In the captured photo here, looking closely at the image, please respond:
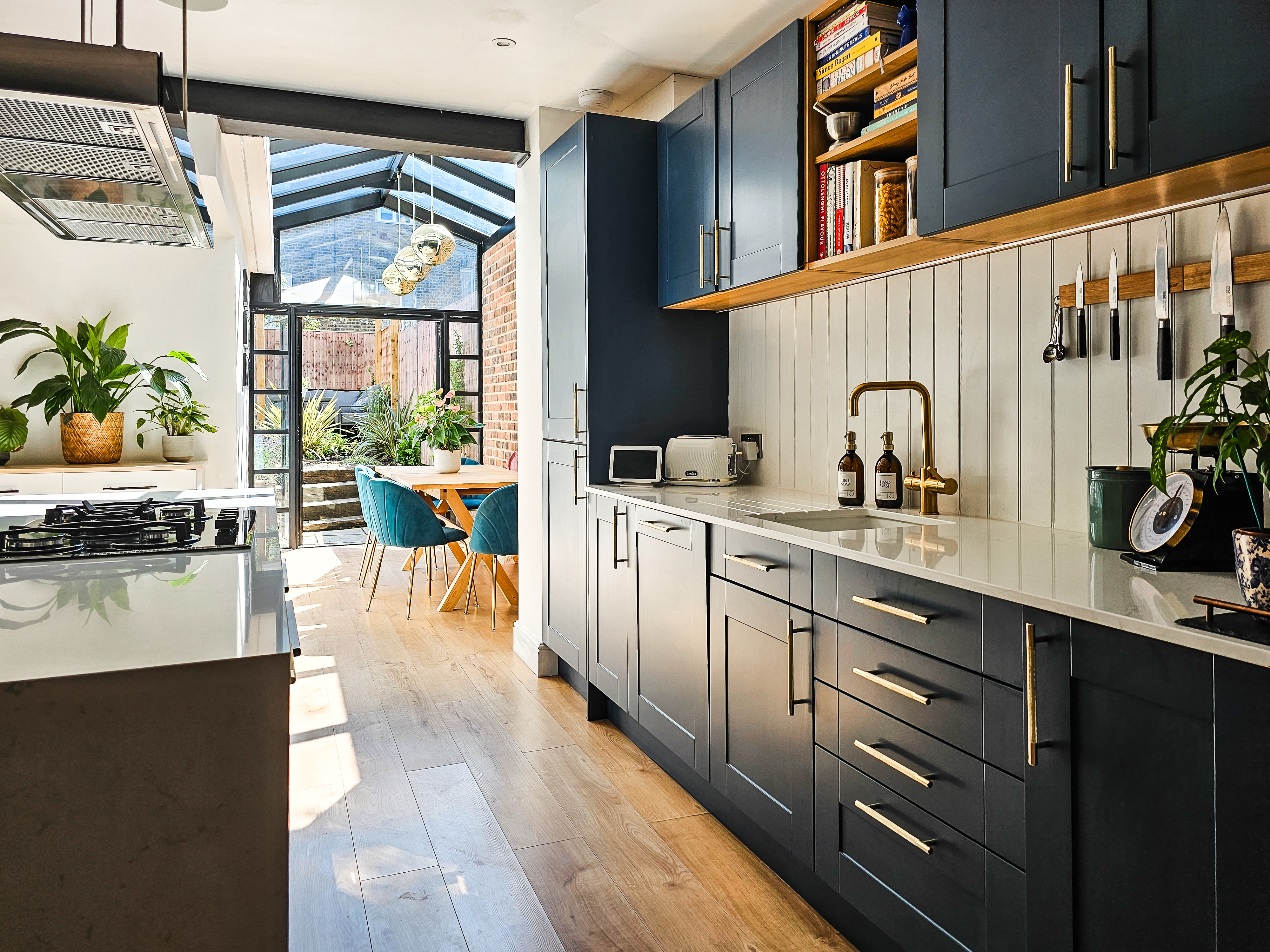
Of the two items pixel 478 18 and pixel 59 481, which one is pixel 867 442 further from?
pixel 59 481

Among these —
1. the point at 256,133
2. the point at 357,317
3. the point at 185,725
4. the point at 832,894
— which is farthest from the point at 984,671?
the point at 357,317

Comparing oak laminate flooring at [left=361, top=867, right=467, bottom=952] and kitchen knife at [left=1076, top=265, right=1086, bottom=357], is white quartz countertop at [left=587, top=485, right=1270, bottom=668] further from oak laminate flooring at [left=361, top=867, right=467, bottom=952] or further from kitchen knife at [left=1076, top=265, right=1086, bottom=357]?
oak laminate flooring at [left=361, top=867, right=467, bottom=952]

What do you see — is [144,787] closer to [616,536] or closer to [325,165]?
[616,536]

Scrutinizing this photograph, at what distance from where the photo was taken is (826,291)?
2900 mm

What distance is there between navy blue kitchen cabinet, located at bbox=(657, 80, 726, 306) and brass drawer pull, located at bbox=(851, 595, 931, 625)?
147cm

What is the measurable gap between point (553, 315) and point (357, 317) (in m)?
4.75

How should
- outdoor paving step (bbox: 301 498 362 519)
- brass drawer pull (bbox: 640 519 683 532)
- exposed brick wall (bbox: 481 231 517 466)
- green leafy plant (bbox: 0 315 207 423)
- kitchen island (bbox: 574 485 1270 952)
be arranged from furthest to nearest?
outdoor paving step (bbox: 301 498 362 519) < exposed brick wall (bbox: 481 231 517 466) < green leafy plant (bbox: 0 315 207 423) < brass drawer pull (bbox: 640 519 683 532) < kitchen island (bbox: 574 485 1270 952)

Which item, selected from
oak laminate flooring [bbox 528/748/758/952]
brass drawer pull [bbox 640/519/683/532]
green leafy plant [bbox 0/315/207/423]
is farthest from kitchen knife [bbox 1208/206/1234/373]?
green leafy plant [bbox 0/315/207/423]

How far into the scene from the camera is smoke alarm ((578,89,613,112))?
3602 mm

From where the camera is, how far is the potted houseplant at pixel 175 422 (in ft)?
16.0

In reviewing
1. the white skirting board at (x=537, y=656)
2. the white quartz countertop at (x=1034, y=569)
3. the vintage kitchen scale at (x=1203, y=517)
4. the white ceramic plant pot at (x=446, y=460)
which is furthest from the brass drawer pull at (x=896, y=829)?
the white ceramic plant pot at (x=446, y=460)

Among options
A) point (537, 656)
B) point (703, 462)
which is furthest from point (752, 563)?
point (537, 656)

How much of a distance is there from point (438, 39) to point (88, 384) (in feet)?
9.32

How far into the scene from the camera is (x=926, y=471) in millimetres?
2367
